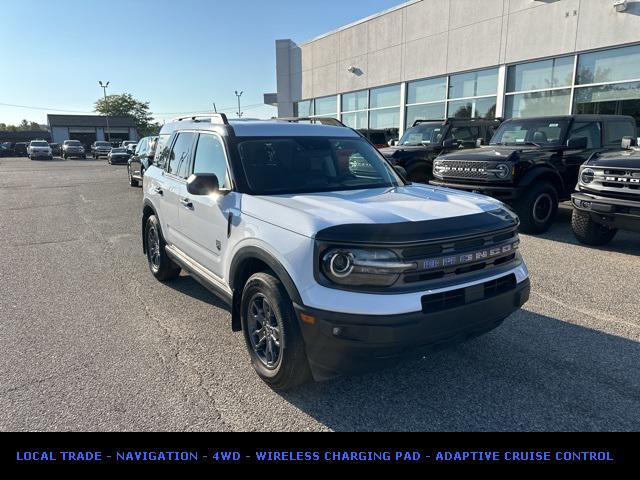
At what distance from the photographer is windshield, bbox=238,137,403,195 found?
143 inches

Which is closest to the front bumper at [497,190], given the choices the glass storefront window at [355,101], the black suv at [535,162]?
the black suv at [535,162]

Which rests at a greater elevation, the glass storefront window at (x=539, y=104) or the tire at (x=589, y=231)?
the glass storefront window at (x=539, y=104)

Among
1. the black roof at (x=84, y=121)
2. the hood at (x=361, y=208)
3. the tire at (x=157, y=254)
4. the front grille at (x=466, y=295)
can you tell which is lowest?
the tire at (x=157, y=254)

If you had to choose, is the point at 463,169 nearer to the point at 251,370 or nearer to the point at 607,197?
the point at 607,197

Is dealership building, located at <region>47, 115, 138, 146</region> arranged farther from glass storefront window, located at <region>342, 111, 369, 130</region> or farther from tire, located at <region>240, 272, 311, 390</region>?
tire, located at <region>240, 272, 311, 390</region>

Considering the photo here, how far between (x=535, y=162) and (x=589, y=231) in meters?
1.66

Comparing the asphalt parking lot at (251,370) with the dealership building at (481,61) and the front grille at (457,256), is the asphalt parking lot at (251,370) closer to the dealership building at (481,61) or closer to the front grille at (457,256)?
the front grille at (457,256)

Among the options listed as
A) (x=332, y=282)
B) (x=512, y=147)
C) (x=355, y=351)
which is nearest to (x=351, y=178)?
(x=332, y=282)

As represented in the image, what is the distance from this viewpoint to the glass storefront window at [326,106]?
2572cm

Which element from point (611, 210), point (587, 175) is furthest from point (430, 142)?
point (611, 210)

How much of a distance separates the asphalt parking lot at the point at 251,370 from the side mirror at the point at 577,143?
327cm

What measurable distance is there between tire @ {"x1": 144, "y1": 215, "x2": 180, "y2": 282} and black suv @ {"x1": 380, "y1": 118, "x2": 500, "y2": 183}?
21.7ft

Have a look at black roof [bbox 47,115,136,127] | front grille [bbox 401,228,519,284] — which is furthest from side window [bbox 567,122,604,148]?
black roof [bbox 47,115,136,127]
